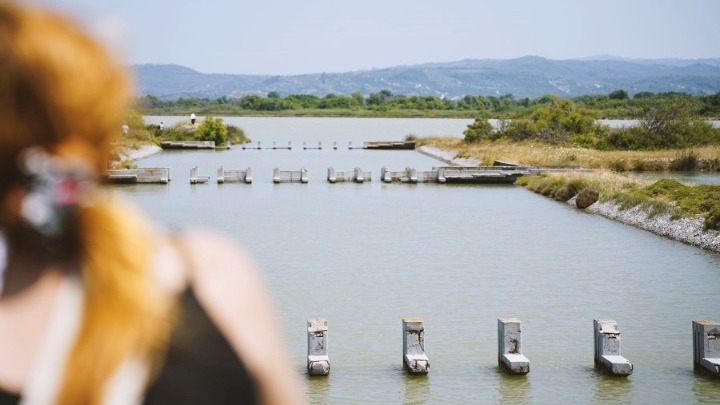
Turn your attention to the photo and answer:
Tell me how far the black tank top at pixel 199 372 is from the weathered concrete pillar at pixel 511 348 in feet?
37.9

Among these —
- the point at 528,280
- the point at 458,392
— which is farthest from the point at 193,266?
the point at 528,280

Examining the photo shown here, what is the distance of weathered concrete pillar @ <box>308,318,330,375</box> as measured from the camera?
12.4 metres

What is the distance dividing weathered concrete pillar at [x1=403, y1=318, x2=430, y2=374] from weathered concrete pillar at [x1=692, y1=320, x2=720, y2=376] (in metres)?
3.27

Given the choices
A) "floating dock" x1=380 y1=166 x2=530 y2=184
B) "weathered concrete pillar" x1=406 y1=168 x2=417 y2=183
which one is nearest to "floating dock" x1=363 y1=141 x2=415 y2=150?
"floating dock" x1=380 y1=166 x2=530 y2=184

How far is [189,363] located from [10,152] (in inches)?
11.2

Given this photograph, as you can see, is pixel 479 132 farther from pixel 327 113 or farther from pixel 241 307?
pixel 327 113

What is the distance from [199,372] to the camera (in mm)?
1034

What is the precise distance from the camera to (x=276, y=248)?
81.3ft

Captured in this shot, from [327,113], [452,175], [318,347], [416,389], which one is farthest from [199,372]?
[327,113]

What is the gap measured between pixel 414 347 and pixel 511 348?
46.1 inches

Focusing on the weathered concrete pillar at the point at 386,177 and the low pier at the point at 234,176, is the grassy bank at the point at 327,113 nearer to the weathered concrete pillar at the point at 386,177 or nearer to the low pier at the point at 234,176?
the weathered concrete pillar at the point at 386,177

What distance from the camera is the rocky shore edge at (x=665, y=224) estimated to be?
25.4 metres

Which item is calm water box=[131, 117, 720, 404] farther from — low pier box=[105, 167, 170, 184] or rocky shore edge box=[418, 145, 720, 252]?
low pier box=[105, 167, 170, 184]

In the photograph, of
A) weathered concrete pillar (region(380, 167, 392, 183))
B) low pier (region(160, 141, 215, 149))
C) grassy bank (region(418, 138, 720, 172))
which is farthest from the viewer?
low pier (region(160, 141, 215, 149))
